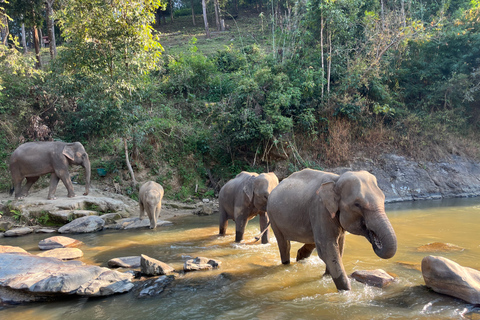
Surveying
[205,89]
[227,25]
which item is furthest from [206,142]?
[227,25]

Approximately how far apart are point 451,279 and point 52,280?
6.27m

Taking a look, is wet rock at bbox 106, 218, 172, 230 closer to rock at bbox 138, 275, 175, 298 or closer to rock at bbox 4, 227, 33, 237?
rock at bbox 4, 227, 33, 237

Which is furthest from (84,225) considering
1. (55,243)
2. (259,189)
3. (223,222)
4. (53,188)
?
(259,189)

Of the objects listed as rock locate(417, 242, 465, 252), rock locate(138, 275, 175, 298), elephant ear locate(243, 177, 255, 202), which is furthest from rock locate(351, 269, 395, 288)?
elephant ear locate(243, 177, 255, 202)

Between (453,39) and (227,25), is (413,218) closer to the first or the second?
(453,39)

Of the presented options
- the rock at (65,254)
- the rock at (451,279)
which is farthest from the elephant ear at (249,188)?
the rock at (451,279)

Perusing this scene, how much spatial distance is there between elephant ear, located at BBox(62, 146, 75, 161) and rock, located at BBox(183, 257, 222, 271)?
→ 30.4 feet

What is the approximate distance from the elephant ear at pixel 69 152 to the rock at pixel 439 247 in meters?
12.7

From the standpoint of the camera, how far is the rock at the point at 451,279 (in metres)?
4.86

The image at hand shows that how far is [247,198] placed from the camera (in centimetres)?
910

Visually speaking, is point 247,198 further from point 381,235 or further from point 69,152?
point 69,152

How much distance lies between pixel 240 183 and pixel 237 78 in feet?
46.4

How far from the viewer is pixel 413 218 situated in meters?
12.2

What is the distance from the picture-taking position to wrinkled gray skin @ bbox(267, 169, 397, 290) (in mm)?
4668
